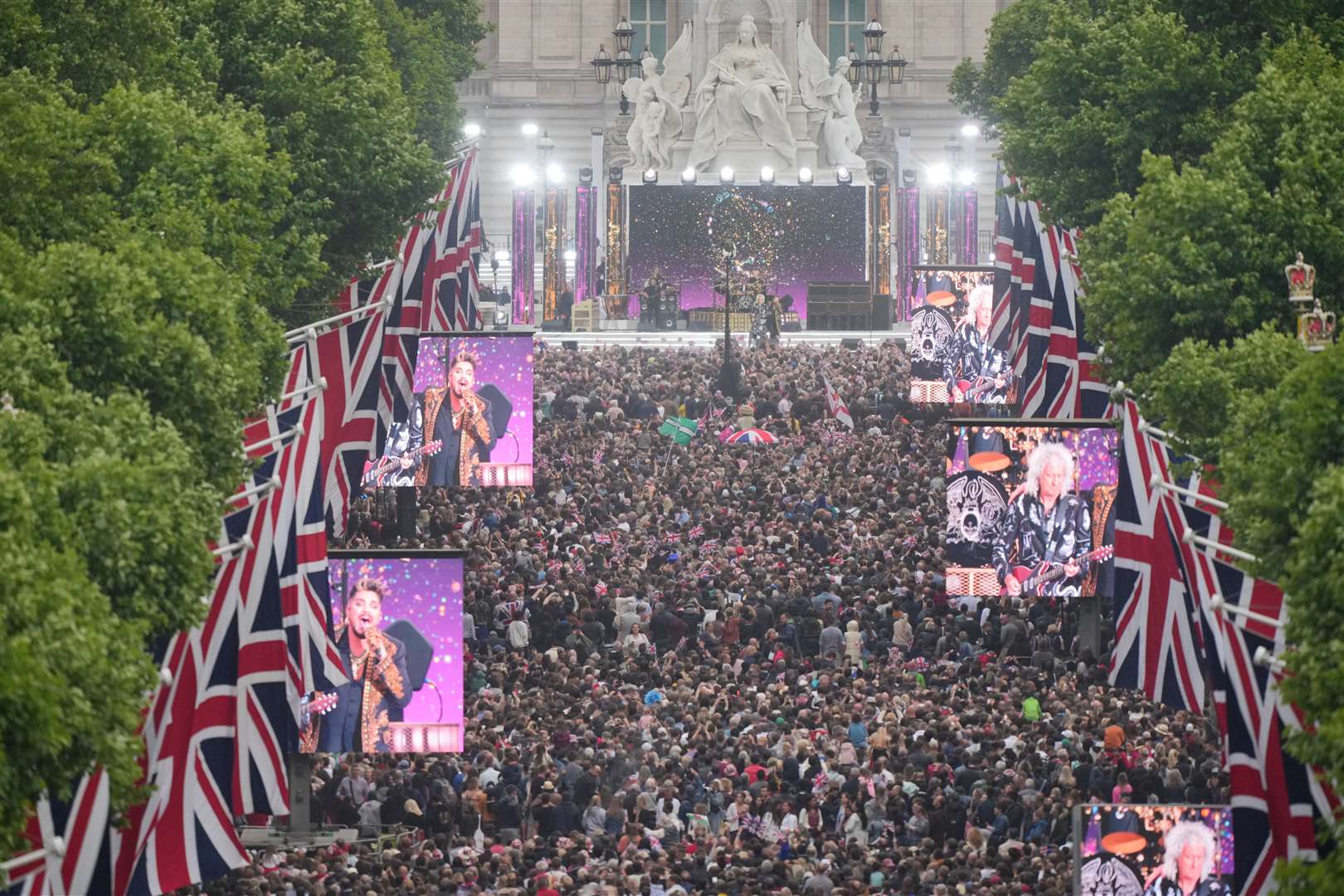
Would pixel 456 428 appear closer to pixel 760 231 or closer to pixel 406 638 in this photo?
pixel 406 638

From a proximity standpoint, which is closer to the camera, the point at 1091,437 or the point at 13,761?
the point at 13,761

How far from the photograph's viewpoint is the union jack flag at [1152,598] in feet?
108

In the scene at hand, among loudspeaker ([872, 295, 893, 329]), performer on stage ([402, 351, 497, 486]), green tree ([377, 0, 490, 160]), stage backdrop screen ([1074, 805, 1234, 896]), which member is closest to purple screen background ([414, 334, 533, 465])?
performer on stage ([402, 351, 497, 486])

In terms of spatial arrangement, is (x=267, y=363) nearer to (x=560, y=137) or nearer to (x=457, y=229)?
(x=457, y=229)

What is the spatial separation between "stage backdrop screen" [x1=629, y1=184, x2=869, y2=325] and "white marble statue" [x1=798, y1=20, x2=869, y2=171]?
1.56 m

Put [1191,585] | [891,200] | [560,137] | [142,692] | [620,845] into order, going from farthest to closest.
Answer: [560,137] < [891,200] < [620,845] < [1191,585] < [142,692]

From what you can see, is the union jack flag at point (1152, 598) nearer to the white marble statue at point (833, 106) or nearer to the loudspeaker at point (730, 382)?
the loudspeaker at point (730, 382)

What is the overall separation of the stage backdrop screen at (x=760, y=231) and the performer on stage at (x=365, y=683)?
44.7m

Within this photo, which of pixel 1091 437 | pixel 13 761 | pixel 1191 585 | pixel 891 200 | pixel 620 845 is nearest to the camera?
pixel 13 761

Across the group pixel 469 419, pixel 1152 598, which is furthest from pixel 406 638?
pixel 469 419

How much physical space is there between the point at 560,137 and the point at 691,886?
69.0 metres

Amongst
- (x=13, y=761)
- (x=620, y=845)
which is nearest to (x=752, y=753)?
(x=620, y=845)

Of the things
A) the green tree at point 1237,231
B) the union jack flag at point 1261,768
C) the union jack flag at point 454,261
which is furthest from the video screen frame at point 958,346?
the union jack flag at point 1261,768

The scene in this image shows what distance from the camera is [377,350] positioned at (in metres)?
45.4
